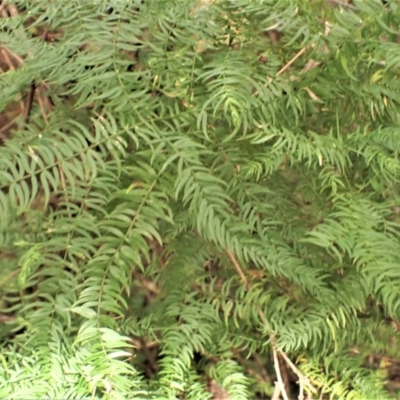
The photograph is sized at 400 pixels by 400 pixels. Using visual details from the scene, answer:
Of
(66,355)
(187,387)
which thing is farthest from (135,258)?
(187,387)

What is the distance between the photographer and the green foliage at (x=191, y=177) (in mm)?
774

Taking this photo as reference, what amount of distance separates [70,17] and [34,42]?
0.37 ft

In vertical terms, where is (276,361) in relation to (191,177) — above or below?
below

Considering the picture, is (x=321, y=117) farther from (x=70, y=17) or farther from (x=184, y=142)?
(x=70, y=17)

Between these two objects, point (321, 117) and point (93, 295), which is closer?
point (93, 295)

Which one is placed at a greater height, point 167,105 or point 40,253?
point 167,105

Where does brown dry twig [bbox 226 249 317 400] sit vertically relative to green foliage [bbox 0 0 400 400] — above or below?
below

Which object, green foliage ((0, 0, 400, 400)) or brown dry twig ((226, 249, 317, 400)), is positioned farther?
brown dry twig ((226, 249, 317, 400))

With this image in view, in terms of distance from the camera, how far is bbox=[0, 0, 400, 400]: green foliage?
0.77 metres

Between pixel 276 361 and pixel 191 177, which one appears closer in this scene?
pixel 191 177

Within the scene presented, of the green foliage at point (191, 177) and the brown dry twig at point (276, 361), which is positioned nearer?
the green foliage at point (191, 177)

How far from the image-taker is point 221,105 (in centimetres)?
80

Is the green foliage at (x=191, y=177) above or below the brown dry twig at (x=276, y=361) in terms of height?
above

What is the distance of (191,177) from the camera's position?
2.57ft
